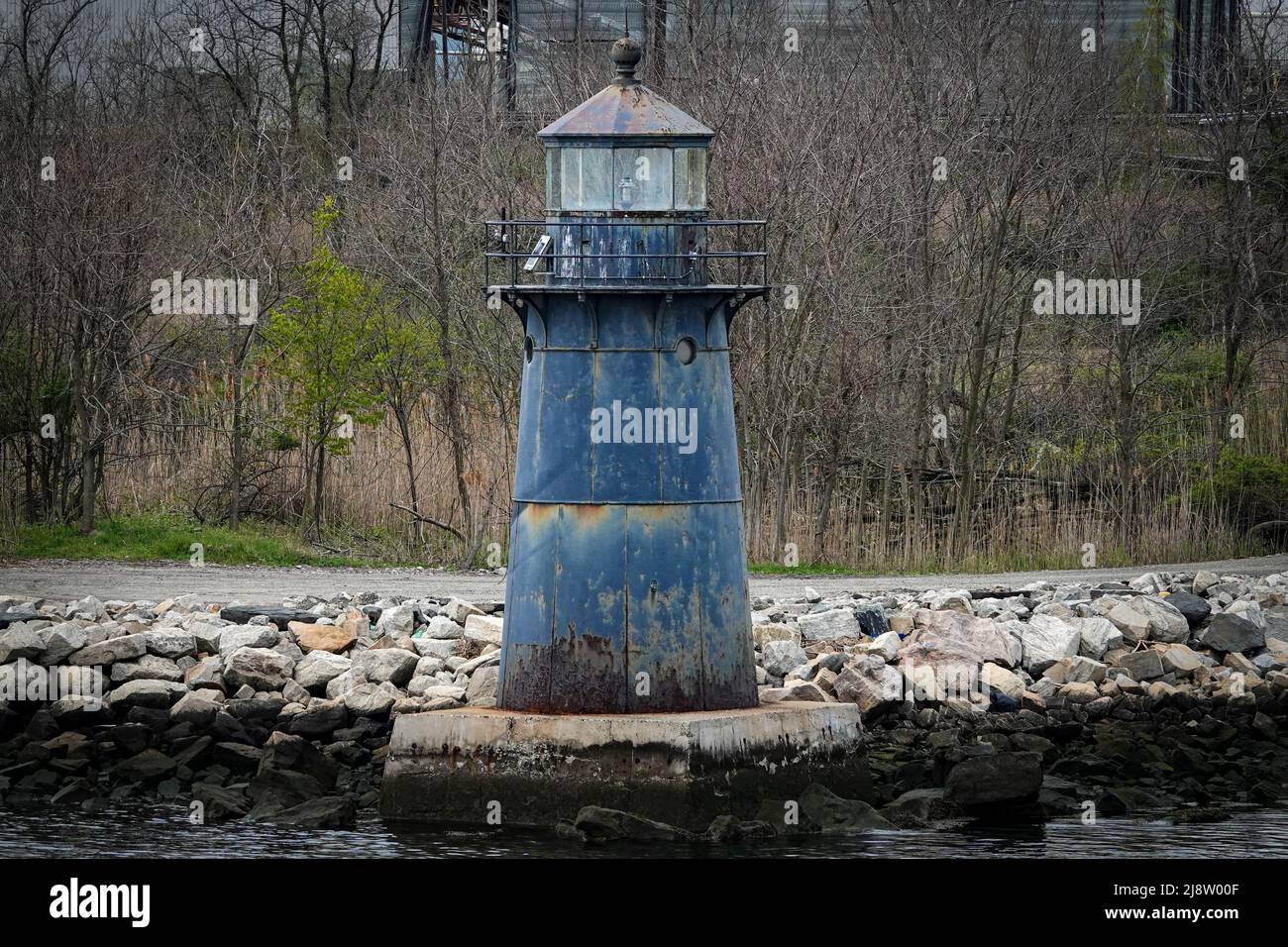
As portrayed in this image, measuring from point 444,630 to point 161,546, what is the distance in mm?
8226

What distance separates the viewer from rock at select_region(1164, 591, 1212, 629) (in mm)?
22719

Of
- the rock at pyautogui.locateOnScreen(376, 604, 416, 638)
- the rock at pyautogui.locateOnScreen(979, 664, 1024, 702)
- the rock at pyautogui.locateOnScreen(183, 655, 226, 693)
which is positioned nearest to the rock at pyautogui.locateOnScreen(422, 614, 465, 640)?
the rock at pyautogui.locateOnScreen(376, 604, 416, 638)

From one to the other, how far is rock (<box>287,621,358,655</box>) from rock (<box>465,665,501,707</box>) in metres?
2.31

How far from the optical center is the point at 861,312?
2844 cm

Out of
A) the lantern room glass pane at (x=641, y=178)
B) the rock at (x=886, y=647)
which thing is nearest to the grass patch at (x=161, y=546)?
the rock at (x=886, y=647)

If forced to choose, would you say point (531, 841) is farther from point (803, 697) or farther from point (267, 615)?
point (267, 615)

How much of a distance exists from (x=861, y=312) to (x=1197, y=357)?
26.1ft

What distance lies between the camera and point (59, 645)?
20375 millimetres

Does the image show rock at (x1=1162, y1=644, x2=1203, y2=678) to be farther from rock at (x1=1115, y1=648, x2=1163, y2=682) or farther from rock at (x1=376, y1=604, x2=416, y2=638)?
rock at (x1=376, y1=604, x2=416, y2=638)

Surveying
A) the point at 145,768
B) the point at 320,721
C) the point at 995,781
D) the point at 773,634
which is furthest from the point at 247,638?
the point at 995,781

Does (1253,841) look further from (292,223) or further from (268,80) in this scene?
(268,80)

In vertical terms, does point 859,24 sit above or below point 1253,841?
above
